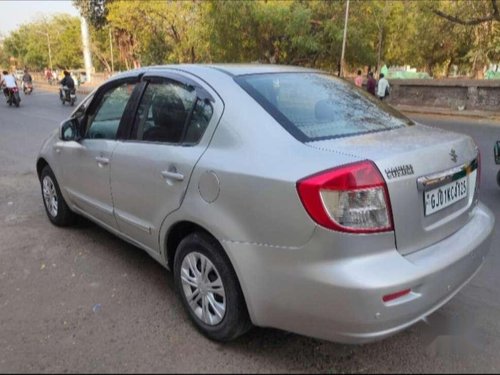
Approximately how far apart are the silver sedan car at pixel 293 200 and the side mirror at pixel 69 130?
83cm

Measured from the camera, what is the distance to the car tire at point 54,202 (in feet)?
15.8

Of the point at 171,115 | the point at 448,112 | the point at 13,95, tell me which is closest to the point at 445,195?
the point at 171,115

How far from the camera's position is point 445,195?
2.60 m

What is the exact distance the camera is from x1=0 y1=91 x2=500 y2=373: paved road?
2.65 meters

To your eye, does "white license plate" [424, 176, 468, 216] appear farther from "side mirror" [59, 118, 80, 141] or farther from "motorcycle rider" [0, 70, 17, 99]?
"motorcycle rider" [0, 70, 17, 99]

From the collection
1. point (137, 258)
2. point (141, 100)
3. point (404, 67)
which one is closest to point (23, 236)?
point (137, 258)

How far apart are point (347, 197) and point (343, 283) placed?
396 mm

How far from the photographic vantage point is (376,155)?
92.5 inches

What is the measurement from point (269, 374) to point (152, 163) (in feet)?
4.86

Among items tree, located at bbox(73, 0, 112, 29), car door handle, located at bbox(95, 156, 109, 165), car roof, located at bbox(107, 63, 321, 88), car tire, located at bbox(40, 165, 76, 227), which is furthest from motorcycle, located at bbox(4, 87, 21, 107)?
car roof, located at bbox(107, 63, 321, 88)

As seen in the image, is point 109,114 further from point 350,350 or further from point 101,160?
point 350,350

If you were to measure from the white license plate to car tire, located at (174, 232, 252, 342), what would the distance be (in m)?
1.10

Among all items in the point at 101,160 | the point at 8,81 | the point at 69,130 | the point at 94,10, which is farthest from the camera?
the point at 94,10

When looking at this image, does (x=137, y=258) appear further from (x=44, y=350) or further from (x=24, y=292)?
(x=44, y=350)
